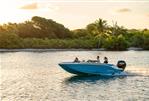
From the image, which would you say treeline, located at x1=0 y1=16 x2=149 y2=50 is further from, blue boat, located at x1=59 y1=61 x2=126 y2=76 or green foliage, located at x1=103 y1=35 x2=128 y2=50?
blue boat, located at x1=59 y1=61 x2=126 y2=76

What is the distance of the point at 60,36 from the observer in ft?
559

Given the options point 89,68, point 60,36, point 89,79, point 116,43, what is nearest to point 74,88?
point 89,79

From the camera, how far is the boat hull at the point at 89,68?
51.9 m

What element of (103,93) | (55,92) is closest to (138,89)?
(103,93)

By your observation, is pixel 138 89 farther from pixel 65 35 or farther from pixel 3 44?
pixel 65 35

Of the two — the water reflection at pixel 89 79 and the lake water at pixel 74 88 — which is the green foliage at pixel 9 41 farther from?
the water reflection at pixel 89 79

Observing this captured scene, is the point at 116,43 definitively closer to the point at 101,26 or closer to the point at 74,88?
the point at 101,26

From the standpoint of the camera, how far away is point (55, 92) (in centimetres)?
4103

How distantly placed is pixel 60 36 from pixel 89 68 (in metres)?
118

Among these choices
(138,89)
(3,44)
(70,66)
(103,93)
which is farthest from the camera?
(3,44)

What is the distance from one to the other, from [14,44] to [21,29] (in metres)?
21.2

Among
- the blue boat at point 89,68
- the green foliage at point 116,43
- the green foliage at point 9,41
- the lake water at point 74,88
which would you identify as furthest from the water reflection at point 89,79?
the green foliage at point 116,43

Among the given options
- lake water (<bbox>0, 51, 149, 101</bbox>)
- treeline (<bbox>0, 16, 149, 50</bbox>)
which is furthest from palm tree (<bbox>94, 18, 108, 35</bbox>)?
lake water (<bbox>0, 51, 149, 101</bbox>)

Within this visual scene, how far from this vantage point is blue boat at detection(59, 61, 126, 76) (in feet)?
170
